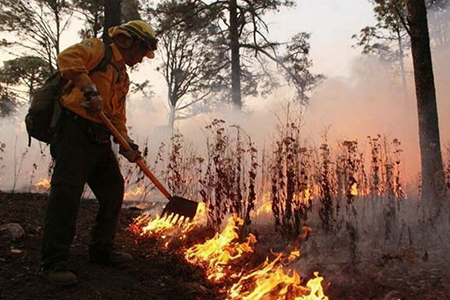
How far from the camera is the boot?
8.59ft

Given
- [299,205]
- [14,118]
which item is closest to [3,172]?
[14,118]

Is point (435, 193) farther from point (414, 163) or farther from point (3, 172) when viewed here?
point (3, 172)

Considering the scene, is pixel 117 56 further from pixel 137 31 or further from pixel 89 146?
pixel 89 146

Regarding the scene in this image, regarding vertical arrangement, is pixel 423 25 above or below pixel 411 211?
above

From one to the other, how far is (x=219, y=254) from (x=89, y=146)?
1675mm

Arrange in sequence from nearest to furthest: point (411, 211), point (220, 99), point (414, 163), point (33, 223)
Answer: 1. point (33, 223)
2. point (411, 211)
3. point (414, 163)
4. point (220, 99)

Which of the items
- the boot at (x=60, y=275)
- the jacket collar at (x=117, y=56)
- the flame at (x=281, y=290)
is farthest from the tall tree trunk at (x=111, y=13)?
the flame at (x=281, y=290)

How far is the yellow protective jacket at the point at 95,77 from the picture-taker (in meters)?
2.69

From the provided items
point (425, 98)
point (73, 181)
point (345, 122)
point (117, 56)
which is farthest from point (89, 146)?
point (345, 122)

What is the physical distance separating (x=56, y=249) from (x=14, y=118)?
23567 millimetres

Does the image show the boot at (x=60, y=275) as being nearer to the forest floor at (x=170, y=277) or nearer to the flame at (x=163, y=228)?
the forest floor at (x=170, y=277)

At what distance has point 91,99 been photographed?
8.79ft

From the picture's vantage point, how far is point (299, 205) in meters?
4.84

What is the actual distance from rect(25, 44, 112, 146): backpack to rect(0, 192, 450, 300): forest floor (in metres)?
1.06
